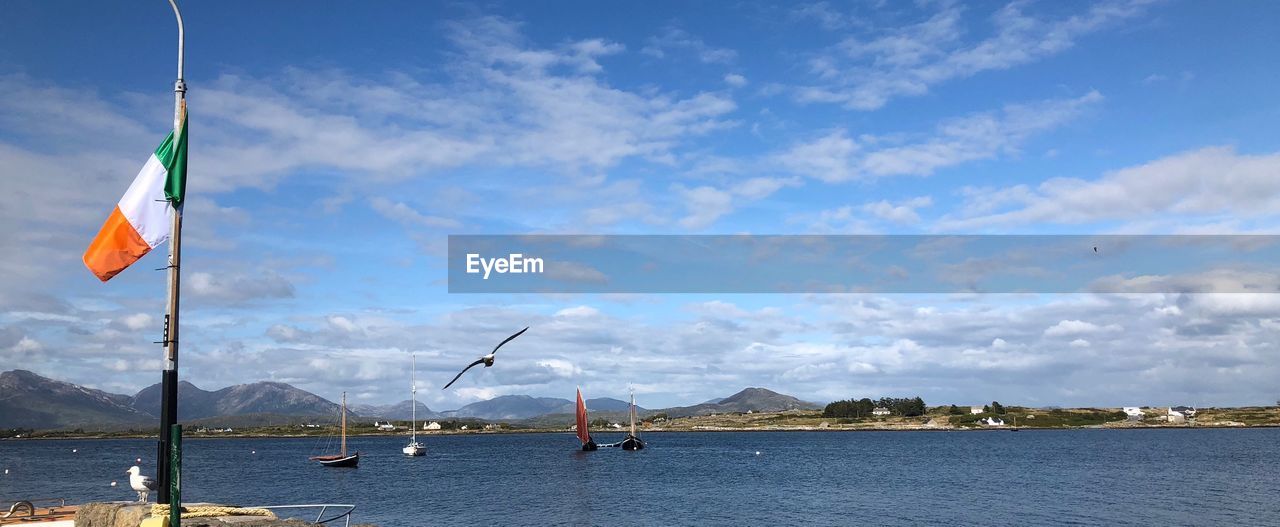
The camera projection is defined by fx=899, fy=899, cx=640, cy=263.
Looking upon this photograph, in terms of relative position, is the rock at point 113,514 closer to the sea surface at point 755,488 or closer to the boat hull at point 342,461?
the sea surface at point 755,488

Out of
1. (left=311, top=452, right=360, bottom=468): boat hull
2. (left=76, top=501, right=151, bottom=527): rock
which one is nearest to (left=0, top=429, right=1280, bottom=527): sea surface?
(left=311, top=452, right=360, bottom=468): boat hull

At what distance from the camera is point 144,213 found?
1634cm

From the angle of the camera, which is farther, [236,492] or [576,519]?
[236,492]

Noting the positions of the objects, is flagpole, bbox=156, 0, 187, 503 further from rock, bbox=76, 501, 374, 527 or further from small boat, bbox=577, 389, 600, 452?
small boat, bbox=577, 389, 600, 452

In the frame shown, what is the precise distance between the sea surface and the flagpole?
45.1 m

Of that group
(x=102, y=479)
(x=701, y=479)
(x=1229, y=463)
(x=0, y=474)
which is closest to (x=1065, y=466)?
(x=1229, y=463)

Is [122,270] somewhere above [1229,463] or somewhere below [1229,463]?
above

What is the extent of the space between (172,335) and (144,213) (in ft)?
7.64

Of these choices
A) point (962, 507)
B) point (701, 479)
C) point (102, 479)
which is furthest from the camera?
point (102, 479)

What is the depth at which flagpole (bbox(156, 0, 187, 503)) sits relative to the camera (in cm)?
1541

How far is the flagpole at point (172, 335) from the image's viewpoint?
15414mm

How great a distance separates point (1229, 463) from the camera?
380 feet

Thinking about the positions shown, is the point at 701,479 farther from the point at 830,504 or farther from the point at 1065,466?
the point at 1065,466

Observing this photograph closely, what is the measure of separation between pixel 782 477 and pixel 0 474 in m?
104
